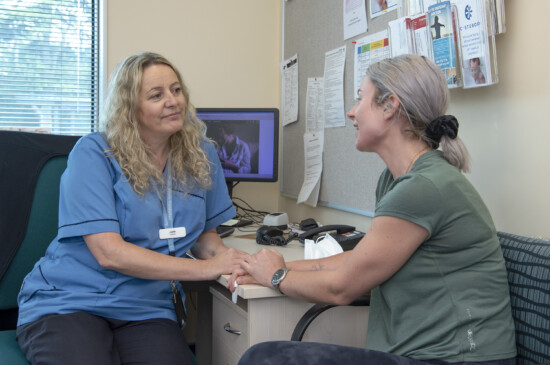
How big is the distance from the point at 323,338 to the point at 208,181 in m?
0.57

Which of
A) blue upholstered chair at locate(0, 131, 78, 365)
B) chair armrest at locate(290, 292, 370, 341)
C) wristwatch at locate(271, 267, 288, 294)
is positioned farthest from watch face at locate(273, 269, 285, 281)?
blue upholstered chair at locate(0, 131, 78, 365)

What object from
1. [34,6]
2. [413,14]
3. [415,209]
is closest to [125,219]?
[415,209]

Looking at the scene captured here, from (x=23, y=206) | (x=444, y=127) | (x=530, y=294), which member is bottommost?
(x=530, y=294)

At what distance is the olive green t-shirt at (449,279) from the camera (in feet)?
3.79

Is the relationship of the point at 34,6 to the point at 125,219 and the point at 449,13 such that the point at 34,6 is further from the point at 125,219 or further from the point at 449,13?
the point at 449,13

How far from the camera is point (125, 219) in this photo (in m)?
1.56

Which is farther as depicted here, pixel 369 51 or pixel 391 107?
pixel 369 51

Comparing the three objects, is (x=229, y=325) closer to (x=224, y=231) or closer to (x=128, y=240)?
(x=128, y=240)

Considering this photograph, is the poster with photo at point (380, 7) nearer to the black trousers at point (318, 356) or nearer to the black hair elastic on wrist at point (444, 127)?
the black hair elastic on wrist at point (444, 127)

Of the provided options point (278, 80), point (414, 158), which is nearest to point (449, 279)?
point (414, 158)

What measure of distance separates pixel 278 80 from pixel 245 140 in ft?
1.78

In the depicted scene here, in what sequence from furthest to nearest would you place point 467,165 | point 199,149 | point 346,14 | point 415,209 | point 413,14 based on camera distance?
point 346,14
point 199,149
point 413,14
point 467,165
point 415,209

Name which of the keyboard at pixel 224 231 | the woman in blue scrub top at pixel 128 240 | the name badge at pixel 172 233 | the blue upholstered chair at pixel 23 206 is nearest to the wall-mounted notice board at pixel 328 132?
the keyboard at pixel 224 231

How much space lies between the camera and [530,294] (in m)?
1.15
